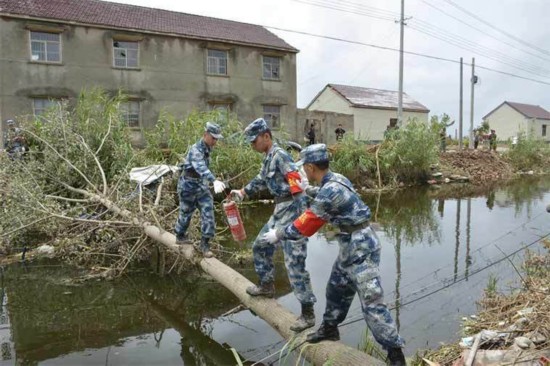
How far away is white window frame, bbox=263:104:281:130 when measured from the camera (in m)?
25.3

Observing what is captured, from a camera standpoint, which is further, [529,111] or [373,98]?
[529,111]

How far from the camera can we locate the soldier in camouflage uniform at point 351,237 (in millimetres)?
3260

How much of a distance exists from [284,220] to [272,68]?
22.2m

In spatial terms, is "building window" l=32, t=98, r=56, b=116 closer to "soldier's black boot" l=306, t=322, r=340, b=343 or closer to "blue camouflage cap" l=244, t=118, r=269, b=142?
"blue camouflage cap" l=244, t=118, r=269, b=142

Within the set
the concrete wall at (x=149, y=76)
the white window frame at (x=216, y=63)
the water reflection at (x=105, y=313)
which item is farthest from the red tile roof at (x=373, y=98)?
the water reflection at (x=105, y=313)

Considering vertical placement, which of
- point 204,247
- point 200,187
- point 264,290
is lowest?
point 264,290

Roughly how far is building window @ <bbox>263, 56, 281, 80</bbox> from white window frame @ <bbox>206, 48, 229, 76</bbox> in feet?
7.76

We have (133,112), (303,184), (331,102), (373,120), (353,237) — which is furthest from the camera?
(331,102)

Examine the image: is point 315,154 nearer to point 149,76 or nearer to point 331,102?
point 149,76

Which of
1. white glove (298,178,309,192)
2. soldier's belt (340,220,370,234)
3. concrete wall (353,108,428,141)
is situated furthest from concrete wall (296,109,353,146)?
soldier's belt (340,220,370,234)

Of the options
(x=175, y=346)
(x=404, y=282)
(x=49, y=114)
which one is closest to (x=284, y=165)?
(x=175, y=346)

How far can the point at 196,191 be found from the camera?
625cm

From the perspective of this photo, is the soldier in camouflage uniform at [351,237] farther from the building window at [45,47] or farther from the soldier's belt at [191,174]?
the building window at [45,47]

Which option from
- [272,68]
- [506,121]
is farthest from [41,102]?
[506,121]
